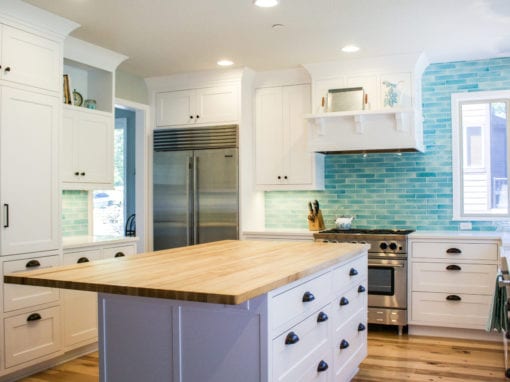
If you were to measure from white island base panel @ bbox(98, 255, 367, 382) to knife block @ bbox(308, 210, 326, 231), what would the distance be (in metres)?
2.79

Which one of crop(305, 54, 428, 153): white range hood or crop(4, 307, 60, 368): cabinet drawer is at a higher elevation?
crop(305, 54, 428, 153): white range hood

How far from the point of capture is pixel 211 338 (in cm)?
220

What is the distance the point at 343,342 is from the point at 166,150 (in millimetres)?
3235

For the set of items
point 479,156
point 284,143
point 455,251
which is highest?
point 284,143

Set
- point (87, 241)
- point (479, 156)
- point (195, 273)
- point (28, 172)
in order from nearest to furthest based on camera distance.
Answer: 1. point (195, 273)
2. point (28, 172)
3. point (87, 241)
4. point (479, 156)

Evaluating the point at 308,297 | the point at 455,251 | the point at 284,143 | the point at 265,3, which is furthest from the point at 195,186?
the point at 308,297

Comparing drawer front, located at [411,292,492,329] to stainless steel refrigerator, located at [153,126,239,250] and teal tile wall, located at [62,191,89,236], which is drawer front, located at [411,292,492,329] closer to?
stainless steel refrigerator, located at [153,126,239,250]

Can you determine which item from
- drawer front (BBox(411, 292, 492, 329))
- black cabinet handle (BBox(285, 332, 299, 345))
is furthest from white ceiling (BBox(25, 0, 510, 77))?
black cabinet handle (BBox(285, 332, 299, 345))

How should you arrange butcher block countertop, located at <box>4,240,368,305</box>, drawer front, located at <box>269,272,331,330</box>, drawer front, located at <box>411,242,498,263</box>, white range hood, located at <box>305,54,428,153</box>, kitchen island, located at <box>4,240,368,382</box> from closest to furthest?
butcher block countertop, located at <box>4,240,368,305</box>, kitchen island, located at <box>4,240,368,382</box>, drawer front, located at <box>269,272,331,330</box>, drawer front, located at <box>411,242,498,263</box>, white range hood, located at <box>305,54,428,153</box>

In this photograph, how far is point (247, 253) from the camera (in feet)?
10.4

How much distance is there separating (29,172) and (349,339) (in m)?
2.42

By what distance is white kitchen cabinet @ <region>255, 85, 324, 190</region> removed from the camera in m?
5.51

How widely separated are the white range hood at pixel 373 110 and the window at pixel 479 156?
1.34ft

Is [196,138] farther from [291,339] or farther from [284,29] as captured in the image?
[291,339]
